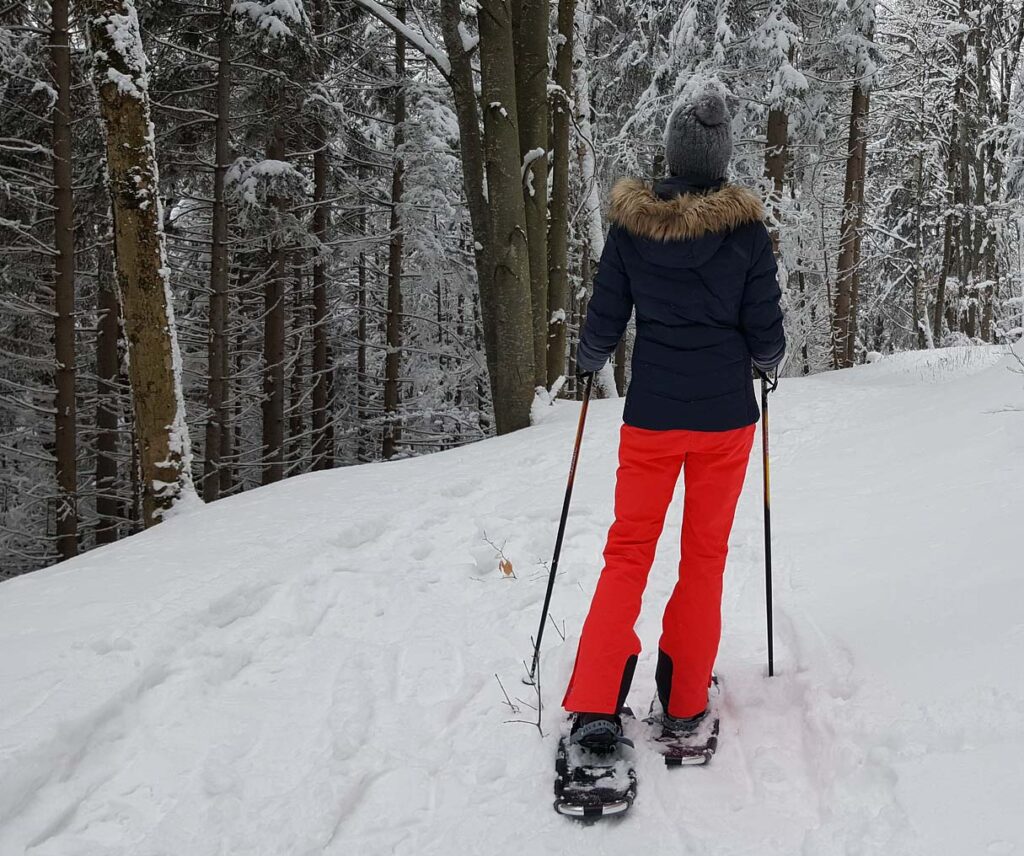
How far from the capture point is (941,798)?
2.18m

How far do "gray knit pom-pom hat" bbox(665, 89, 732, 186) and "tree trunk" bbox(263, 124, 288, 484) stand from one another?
461 inches

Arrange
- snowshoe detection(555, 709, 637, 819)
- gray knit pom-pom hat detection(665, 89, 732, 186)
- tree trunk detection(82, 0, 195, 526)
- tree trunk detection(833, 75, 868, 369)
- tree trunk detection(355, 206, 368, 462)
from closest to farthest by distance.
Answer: snowshoe detection(555, 709, 637, 819), gray knit pom-pom hat detection(665, 89, 732, 186), tree trunk detection(82, 0, 195, 526), tree trunk detection(833, 75, 868, 369), tree trunk detection(355, 206, 368, 462)

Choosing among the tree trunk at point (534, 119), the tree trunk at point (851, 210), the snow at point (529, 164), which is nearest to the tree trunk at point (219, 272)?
the tree trunk at point (534, 119)

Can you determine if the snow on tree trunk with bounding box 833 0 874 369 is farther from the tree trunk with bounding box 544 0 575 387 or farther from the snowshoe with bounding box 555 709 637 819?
the snowshoe with bounding box 555 709 637 819

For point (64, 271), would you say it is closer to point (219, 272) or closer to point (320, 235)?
point (219, 272)

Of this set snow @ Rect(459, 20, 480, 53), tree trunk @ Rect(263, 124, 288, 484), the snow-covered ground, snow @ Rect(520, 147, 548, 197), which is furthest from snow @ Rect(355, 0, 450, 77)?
tree trunk @ Rect(263, 124, 288, 484)

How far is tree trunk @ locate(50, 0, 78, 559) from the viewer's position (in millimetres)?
10922

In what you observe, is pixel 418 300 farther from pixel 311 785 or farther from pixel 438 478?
pixel 311 785

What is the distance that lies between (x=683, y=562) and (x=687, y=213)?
132cm

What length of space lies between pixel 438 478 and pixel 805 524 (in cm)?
309

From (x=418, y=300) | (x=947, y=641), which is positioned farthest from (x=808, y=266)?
(x=947, y=641)

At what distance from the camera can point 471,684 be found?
3.52 metres

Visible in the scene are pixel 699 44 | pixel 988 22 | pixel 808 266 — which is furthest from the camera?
pixel 808 266

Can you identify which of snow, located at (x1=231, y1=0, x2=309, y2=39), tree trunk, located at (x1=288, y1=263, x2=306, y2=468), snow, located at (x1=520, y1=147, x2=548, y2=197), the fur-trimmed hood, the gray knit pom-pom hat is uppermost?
snow, located at (x1=231, y1=0, x2=309, y2=39)
